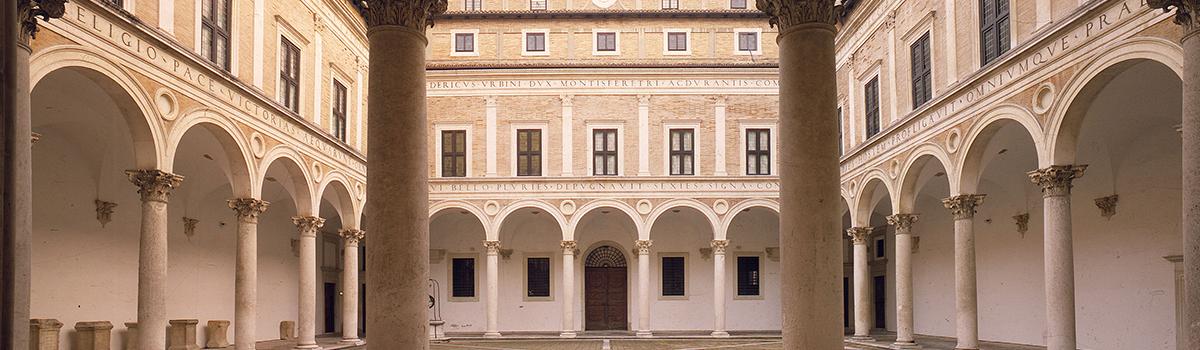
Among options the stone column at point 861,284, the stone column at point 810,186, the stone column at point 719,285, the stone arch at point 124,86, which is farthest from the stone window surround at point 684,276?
the stone column at point 810,186

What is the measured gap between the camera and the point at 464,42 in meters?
32.8

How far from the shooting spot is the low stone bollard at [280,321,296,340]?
95.1 feet

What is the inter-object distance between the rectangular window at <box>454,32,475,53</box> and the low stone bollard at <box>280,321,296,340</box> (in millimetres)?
10319

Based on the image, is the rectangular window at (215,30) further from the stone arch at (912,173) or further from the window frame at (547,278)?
the window frame at (547,278)

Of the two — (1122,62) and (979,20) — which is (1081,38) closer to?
(1122,62)

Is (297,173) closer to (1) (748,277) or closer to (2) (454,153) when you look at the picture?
(2) (454,153)

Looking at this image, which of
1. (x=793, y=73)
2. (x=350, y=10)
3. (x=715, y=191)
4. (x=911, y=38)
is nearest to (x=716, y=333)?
(x=715, y=191)

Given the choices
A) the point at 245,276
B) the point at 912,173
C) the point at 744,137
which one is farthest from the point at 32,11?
the point at 744,137

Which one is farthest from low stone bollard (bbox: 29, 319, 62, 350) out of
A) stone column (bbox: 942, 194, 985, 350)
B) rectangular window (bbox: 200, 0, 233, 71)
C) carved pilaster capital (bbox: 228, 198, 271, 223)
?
stone column (bbox: 942, 194, 985, 350)

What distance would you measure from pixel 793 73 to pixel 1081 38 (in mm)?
9225

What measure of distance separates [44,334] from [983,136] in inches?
690

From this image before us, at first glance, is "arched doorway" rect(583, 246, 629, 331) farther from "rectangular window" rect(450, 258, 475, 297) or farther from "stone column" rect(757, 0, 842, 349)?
"stone column" rect(757, 0, 842, 349)

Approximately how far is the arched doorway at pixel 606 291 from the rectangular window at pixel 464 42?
8613mm

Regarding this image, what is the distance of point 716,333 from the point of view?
31.2m
